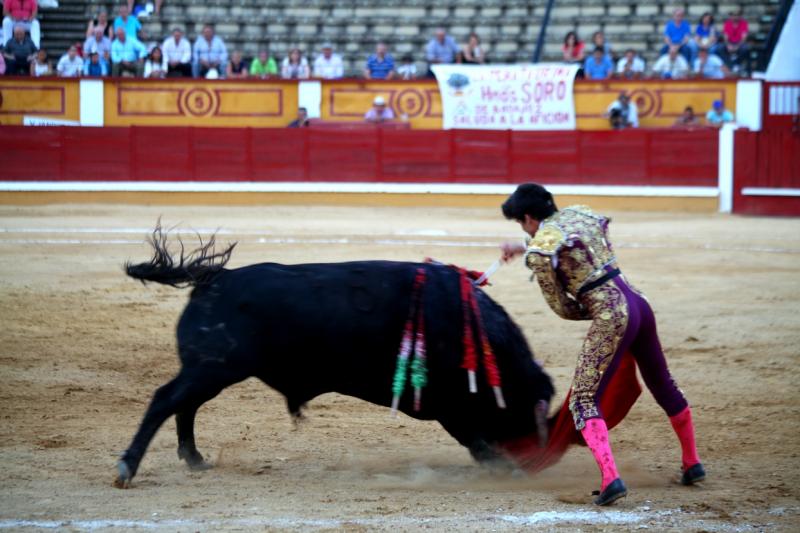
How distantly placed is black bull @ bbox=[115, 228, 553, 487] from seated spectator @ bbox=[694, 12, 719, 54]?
1218 centimetres

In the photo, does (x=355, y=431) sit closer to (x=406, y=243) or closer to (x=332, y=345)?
(x=332, y=345)

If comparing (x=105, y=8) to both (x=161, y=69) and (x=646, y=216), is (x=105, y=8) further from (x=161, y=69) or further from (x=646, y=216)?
(x=646, y=216)

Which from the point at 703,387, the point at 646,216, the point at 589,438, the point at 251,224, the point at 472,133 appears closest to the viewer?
the point at 589,438

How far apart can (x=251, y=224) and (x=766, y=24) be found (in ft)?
27.5

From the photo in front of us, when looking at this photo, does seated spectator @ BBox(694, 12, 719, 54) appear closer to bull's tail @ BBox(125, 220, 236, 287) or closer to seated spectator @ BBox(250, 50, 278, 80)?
seated spectator @ BBox(250, 50, 278, 80)

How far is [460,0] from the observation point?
17.7 metres

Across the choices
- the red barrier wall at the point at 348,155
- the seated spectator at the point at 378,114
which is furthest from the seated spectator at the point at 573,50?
the seated spectator at the point at 378,114

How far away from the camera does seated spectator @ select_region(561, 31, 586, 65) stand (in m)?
15.5

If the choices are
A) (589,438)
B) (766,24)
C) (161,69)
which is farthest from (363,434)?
(766,24)

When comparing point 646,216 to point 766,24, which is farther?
point 766,24

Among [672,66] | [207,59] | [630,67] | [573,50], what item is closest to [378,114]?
[207,59]

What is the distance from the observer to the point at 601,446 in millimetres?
3619

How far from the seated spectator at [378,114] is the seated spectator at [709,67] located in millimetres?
4169

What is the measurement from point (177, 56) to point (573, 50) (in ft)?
18.3
